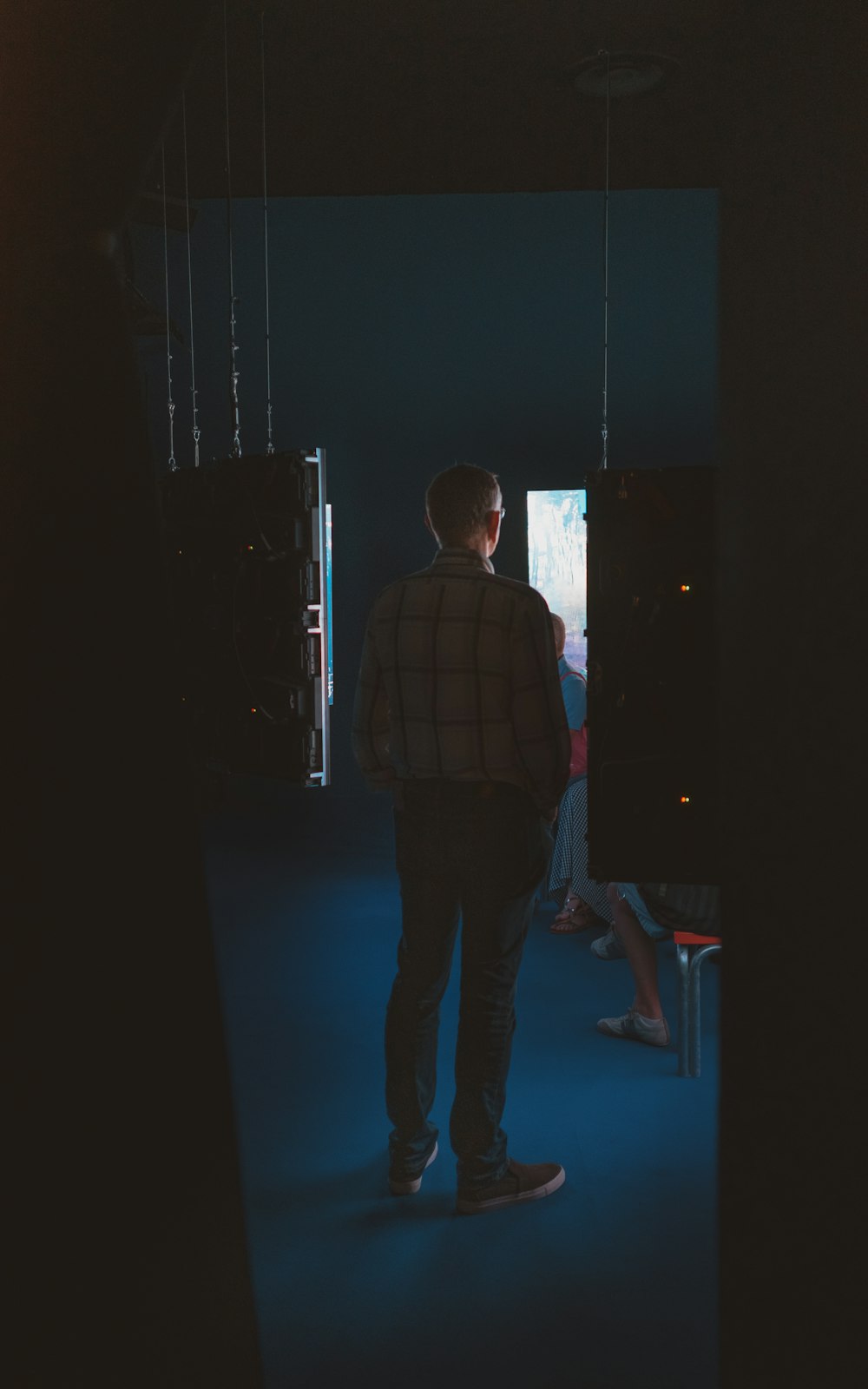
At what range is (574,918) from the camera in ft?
16.2

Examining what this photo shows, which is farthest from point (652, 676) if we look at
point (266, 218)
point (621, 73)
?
point (266, 218)

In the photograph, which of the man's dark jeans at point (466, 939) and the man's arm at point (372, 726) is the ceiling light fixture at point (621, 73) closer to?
the man's arm at point (372, 726)

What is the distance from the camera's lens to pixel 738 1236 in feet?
3.91

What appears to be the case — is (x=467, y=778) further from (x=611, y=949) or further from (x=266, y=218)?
(x=266, y=218)

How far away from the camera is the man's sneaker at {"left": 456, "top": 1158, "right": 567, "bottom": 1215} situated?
2584mm

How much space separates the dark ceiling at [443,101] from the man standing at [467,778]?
1963 mm

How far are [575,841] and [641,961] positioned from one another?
115 centimetres

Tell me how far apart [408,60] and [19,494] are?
3.90 meters

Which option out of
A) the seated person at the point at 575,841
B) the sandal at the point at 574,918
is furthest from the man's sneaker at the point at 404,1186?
the sandal at the point at 574,918

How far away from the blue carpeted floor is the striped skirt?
0.28 m

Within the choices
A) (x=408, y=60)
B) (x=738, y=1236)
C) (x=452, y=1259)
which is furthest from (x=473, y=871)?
(x=408, y=60)

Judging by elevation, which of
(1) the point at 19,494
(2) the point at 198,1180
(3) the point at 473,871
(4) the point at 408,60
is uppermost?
(4) the point at 408,60

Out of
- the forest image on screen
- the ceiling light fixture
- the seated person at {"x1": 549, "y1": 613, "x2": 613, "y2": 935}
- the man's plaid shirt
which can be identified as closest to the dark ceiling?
the ceiling light fixture

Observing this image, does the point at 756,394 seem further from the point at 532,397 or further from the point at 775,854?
the point at 532,397
